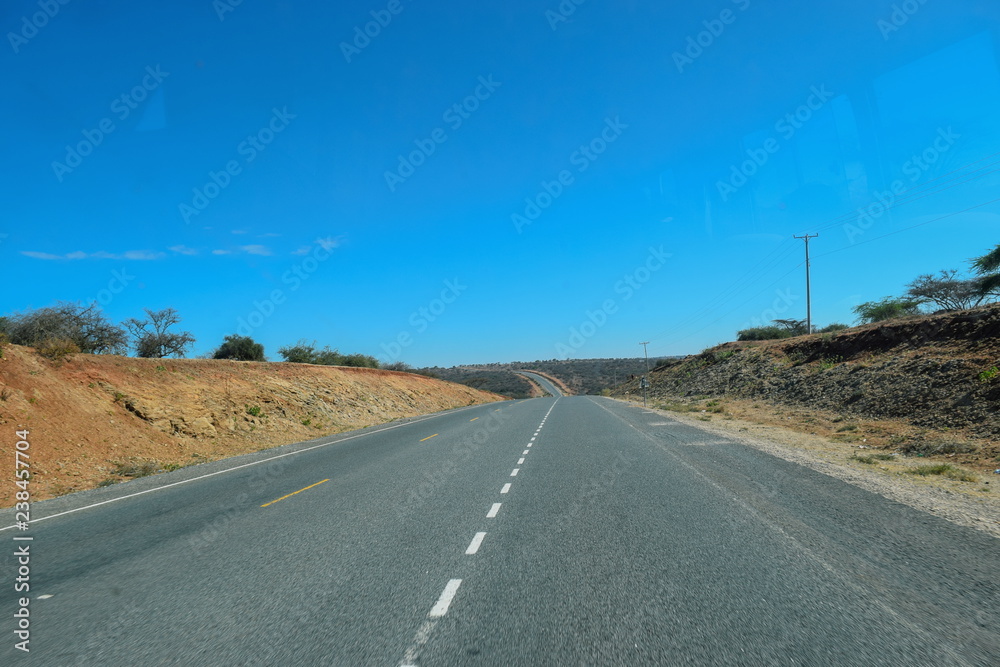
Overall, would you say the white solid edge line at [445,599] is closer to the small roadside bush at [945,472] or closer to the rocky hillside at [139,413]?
the small roadside bush at [945,472]

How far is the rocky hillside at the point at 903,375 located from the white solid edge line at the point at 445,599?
39.1 feet

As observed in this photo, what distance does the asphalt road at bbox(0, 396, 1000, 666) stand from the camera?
400 centimetres

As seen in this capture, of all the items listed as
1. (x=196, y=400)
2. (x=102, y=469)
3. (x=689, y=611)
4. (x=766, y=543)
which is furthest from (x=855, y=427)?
(x=196, y=400)

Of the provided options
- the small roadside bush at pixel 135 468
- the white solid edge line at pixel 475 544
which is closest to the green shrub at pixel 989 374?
the white solid edge line at pixel 475 544

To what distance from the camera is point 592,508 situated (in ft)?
27.6

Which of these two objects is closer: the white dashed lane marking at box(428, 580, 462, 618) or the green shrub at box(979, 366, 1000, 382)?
the white dashed lane marking at box(428, 580, 462, 618)

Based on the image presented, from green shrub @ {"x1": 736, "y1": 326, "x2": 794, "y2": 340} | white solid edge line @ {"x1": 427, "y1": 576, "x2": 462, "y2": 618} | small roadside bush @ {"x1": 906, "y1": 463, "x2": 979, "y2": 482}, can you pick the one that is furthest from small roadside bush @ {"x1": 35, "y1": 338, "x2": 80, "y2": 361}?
green shrub @ {"x1": 736, "y1": 326, "x2": 794, "y2": 340}

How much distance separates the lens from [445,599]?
4.88 metres

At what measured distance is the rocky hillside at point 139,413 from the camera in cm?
1540

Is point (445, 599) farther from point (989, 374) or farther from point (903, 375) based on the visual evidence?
point (903, 375)

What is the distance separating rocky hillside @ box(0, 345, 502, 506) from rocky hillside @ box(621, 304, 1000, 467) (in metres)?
21.6

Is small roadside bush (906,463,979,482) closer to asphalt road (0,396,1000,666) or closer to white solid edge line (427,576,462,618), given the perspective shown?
asphalt road (0,396,1000,666)

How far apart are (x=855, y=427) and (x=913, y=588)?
15.9 meters

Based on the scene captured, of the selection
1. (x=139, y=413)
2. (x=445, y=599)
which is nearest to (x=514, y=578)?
(x=445, y=599)
